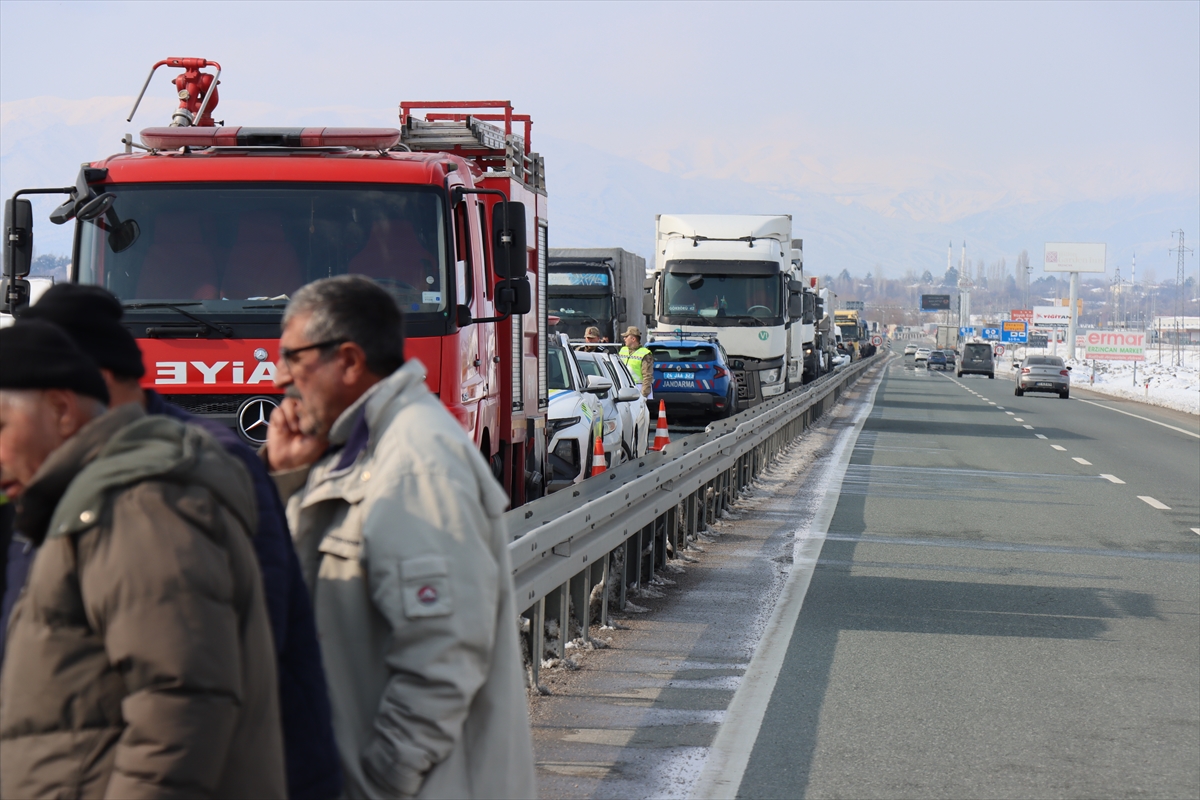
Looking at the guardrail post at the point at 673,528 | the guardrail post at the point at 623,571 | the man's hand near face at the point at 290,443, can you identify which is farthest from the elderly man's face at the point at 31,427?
the guardrail post at the point at 673,528

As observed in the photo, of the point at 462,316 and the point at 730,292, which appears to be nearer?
the point at 462,316

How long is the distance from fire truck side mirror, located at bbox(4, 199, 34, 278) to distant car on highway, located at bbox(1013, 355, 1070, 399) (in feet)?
172

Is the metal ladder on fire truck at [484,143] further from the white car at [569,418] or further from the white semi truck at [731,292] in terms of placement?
the white semi truck at [731,292]

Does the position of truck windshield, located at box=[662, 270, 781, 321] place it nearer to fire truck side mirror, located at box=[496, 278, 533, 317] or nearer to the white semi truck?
the white semi truck

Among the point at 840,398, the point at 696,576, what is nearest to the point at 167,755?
the point at 696,576

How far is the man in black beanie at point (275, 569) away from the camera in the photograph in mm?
2494

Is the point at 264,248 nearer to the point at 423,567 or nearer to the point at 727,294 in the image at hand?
the point at 423,567

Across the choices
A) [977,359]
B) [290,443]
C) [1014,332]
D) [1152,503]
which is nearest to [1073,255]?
[1014,332]

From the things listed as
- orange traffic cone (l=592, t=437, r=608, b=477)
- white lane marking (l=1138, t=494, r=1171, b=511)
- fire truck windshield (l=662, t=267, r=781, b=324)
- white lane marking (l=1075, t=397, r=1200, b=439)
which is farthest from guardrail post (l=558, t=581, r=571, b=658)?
white lane marking (l=1075, t=397, r=1200, b=439)

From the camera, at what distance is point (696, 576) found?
435 inches

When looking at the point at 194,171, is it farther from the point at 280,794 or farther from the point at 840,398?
the point at 840,398

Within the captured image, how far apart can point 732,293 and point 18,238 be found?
2383 centimetres

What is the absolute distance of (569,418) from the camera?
14547 mm

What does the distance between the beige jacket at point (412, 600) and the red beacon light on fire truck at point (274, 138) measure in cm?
614
